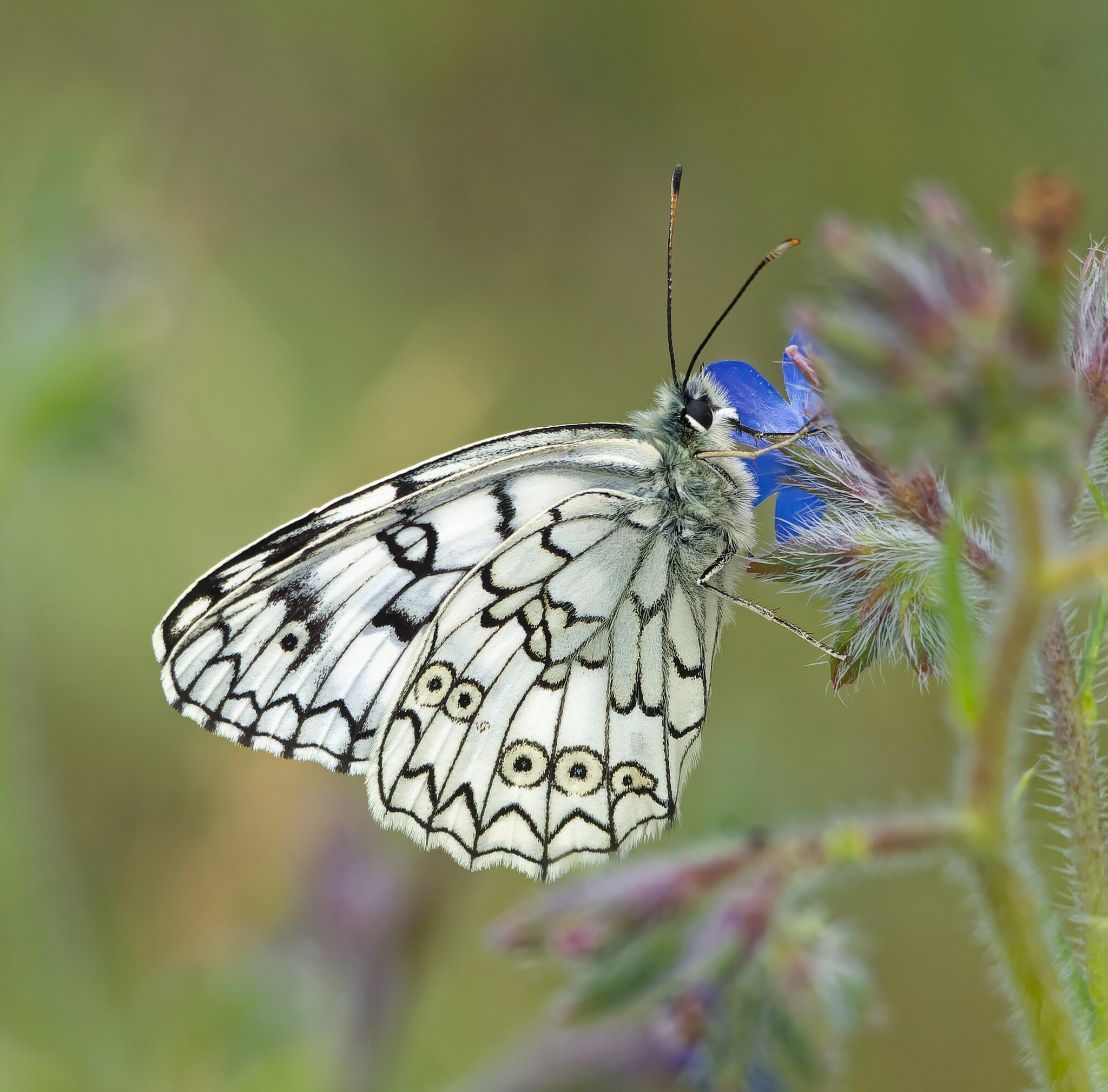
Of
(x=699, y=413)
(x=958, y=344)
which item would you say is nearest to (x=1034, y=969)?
(x=958, y=344)

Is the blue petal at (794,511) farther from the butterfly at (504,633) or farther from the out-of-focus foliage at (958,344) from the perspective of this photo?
the out-of-focus foliage at (958,344)

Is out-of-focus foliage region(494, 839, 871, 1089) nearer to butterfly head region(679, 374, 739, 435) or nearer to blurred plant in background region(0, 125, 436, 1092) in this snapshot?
butterfly head region(679, 374, 739, 435)

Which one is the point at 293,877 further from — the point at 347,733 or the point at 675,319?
the point at 675,319

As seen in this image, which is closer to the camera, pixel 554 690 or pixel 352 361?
pixel 554 690

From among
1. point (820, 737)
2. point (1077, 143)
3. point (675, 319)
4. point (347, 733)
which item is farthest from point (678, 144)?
point (347, 733)

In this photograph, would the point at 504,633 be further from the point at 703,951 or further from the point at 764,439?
the point at 703,951

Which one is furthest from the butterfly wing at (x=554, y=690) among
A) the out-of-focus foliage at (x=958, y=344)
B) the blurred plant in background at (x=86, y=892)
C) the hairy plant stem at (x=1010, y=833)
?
the out-of-focus foliage at (x=958, y=344)
